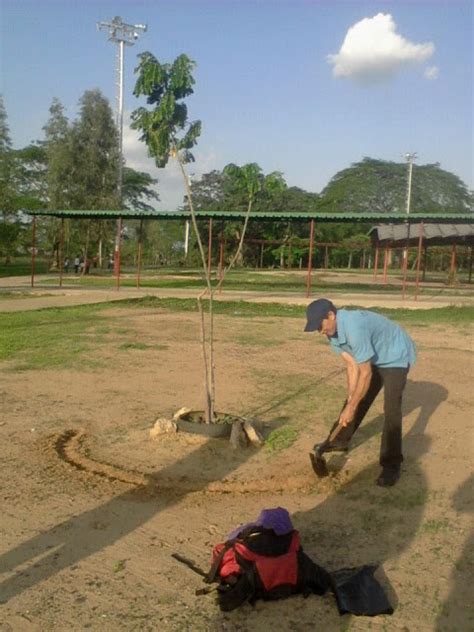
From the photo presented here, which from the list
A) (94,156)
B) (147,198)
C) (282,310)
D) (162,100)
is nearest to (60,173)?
(94,156)

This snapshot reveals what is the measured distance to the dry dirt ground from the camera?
3.05 metres

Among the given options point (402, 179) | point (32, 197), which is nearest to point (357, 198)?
point (402, 179)

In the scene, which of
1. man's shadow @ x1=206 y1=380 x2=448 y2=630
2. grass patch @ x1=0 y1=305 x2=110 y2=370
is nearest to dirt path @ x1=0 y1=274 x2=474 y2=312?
grass patch @ x1=0 y1=305 x2=110 y2=370

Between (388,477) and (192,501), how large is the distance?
1378mm

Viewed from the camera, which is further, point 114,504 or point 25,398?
point 25,398

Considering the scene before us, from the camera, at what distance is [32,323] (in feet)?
44.6

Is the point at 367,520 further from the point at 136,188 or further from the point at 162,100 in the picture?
the point at 136,188

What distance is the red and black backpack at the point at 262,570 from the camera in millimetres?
3088

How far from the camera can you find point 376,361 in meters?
4.66

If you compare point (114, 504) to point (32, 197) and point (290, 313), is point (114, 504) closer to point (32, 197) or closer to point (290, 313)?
point (290, 313)

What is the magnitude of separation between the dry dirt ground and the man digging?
0.30m

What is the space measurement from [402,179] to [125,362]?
66.7 meters

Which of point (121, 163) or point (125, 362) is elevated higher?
point (121, 163)

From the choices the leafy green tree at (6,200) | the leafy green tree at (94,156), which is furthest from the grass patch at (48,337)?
the leafy green tree at (94,156)
